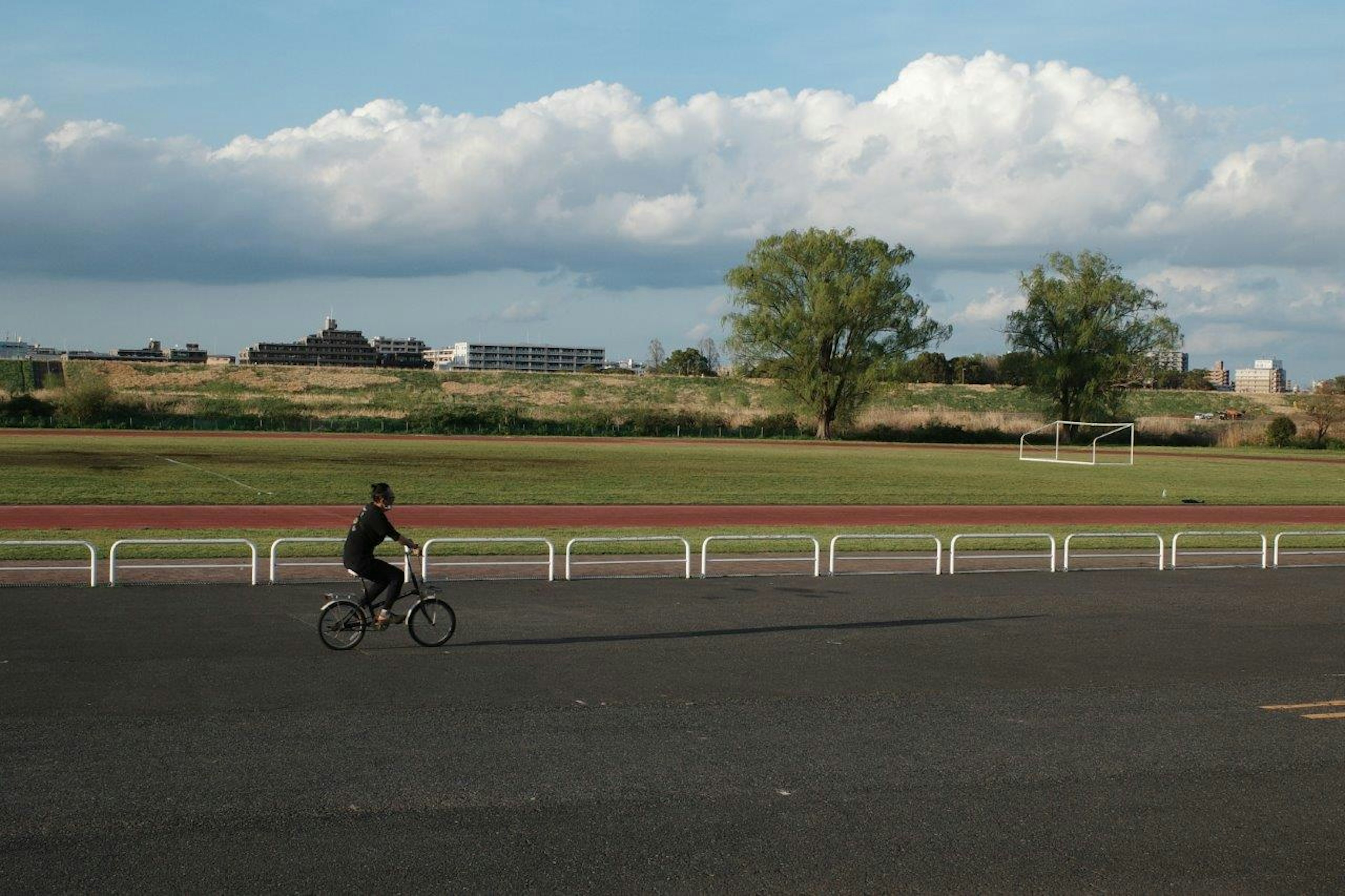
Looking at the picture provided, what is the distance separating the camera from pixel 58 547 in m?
25.1

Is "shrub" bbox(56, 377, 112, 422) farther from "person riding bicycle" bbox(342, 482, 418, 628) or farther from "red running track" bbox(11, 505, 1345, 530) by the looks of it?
"person riding bicycle" bbox(342, 482, 418, 628)

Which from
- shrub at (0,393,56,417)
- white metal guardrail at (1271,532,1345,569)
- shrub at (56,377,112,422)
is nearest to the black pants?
white metal guardrail at (1271,532,1345,569)

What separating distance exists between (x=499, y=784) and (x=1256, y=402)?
15338 centimetres

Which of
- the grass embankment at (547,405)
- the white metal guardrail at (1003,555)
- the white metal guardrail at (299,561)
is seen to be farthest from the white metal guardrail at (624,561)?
the grass embankment at (547,405)

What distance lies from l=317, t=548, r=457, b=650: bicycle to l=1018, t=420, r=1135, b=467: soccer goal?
5151 centimetres

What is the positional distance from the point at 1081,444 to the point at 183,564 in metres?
78.5

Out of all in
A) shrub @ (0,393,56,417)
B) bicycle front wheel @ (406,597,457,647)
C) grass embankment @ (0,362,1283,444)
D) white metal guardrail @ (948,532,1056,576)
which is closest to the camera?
bicycle front wheel @ (406,597,457,647)

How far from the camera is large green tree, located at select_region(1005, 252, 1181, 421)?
306ft

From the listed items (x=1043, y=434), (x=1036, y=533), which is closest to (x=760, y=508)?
(x=1036, y=533)

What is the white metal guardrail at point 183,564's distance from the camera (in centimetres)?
2019

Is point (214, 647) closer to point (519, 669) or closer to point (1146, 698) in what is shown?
point (519, 669)

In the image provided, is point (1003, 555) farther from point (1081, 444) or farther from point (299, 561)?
point (1081, 444)

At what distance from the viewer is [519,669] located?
14.2 meters

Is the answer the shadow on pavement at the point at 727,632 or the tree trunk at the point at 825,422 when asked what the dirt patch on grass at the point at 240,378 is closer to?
the tree trunk at the point at 825,422
